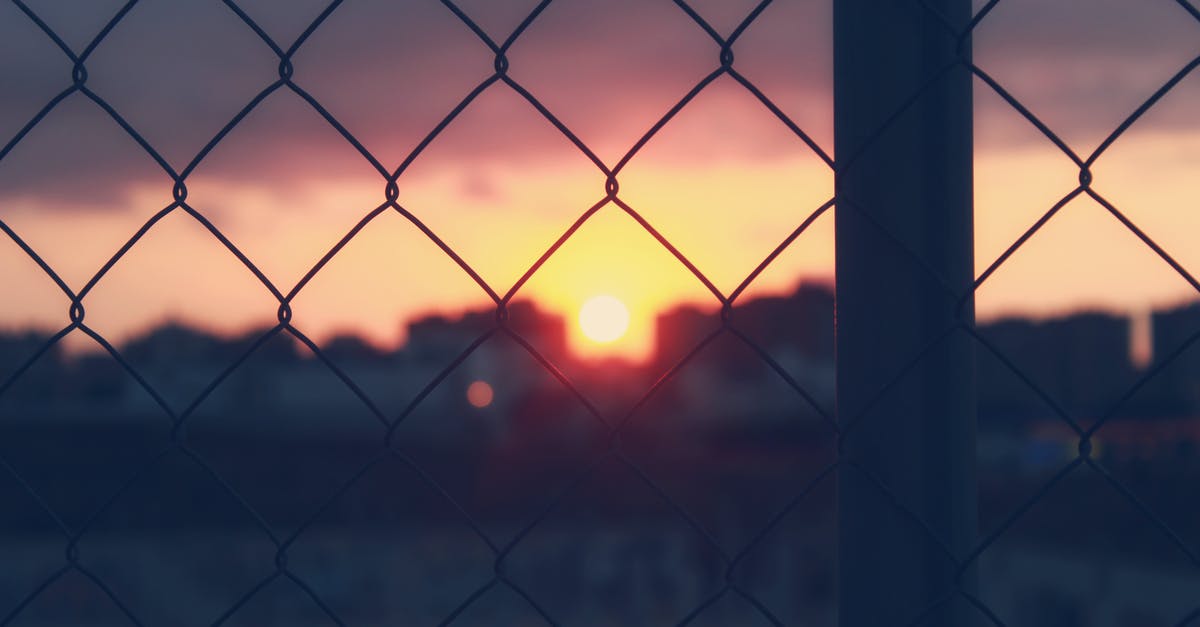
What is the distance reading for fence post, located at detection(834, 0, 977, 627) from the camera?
33.3 inches

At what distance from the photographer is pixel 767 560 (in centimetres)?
1479

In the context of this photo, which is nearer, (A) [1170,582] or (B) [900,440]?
(B) [900,440]

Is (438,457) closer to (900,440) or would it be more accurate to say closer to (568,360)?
(568,360)

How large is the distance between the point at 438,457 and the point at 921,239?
1934cm

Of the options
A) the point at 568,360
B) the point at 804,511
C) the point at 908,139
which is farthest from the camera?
the point at 804,511

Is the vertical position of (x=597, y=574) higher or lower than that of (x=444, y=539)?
lower

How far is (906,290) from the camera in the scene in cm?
85

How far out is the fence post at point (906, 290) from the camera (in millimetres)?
847

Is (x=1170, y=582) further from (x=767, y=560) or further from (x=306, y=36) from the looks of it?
(x=306, y=36)

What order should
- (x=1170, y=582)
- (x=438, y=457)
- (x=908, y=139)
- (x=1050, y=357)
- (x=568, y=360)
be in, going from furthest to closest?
(x=438, y=457), (x=568, y=360), (x=1050, y=357), (x=1170, y=582), (x=908, y=139)

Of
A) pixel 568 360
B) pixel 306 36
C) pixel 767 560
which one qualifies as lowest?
pixel 306 36

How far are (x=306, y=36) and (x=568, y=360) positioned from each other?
1543 centimetres

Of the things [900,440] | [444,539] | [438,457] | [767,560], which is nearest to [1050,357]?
[767,560]

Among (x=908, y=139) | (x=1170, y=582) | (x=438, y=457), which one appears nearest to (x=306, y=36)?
(x=908, y=139)
